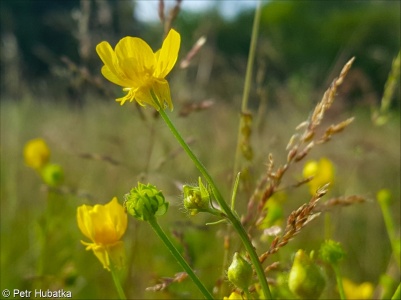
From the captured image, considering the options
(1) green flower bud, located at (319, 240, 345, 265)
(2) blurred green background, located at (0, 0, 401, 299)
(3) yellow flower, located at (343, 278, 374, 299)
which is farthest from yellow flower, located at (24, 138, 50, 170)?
(1) green flower bud, located at (319, 240, 345, 265)

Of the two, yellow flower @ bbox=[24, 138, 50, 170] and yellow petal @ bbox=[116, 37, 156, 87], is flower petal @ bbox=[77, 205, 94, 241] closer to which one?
yellow petal @ bbox=[116, 37, 156, 87]

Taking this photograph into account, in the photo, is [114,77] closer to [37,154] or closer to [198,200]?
[198,200]

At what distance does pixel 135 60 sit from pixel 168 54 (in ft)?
0.11

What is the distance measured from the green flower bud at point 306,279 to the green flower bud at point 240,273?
A: 5 cm

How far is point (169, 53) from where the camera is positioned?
627 mm

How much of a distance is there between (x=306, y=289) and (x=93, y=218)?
0.24 m

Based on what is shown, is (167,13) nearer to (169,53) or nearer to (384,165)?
(169,53)

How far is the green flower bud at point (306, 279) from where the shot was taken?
0.63 m

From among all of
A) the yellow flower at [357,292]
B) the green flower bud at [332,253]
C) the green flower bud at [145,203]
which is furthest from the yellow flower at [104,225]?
the yellow flower at [357,292]

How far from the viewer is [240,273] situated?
0.60m

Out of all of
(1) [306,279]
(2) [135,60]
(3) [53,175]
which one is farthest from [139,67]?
(3) [53,175]

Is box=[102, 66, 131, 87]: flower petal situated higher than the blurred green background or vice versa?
the blurred green background

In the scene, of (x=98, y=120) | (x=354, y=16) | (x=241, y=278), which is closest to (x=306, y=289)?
(x=241, y=278)

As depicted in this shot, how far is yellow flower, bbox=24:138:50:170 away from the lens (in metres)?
1.62
